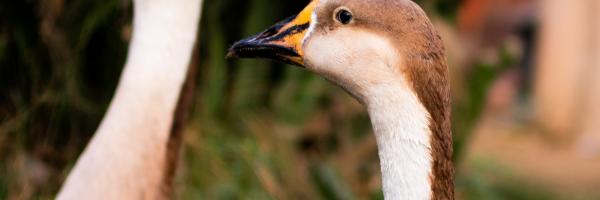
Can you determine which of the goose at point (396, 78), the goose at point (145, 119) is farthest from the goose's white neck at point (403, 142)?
the goose at point (145, 119)

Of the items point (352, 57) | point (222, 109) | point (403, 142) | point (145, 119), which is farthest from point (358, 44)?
point (222, 109)

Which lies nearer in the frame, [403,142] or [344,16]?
[403,142]

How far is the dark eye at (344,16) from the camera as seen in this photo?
2281 millimetres

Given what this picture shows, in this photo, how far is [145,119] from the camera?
2.88 m

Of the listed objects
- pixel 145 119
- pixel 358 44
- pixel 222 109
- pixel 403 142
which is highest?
pixel 358 44

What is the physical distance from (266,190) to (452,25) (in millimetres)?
1528

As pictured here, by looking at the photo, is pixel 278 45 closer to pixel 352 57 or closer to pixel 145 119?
pixel 352 57

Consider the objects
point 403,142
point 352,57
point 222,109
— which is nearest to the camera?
point 403,142

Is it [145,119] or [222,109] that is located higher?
[145,119]

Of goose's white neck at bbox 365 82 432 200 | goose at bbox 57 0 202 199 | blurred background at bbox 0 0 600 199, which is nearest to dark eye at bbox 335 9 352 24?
goose's white neck at bbox 365 82 432 200

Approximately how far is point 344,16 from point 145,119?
0.80 metres

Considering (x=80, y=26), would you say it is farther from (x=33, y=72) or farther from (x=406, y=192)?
(x=406, y=192)

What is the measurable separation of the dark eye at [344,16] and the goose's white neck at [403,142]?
18 centimetres

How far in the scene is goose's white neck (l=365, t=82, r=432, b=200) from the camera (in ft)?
6.96
